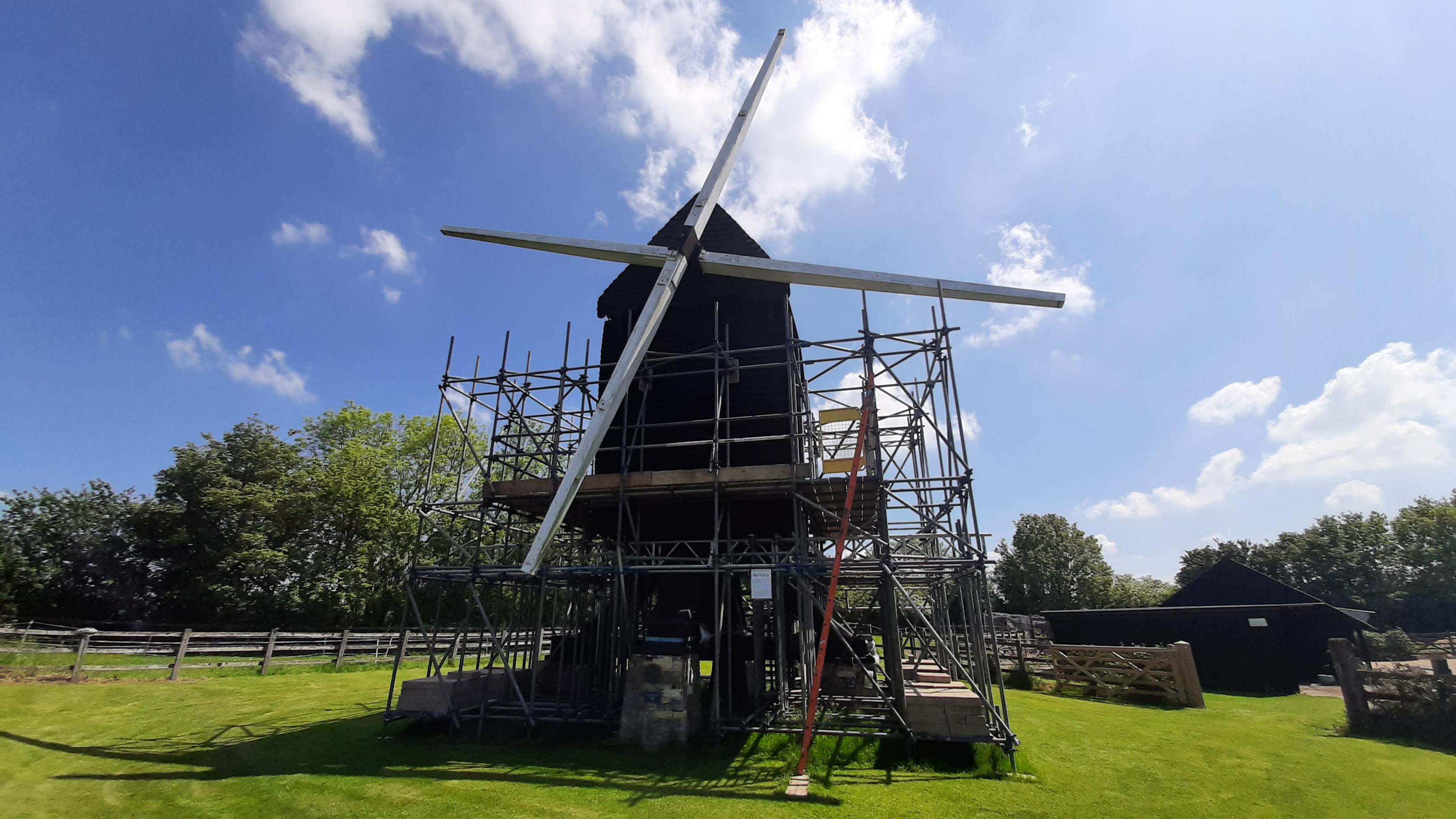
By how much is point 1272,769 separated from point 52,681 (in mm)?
25277

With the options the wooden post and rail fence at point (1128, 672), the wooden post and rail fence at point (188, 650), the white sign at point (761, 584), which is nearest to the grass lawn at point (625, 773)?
the wooden post and rail fence at point (188, 650)

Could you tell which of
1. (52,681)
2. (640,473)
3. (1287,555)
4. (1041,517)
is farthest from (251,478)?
(1287,555)

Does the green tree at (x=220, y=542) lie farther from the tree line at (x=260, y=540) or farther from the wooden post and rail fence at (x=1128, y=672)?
the wooden post and rail fence at (x=1128, y=672)

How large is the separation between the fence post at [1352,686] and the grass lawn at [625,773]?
1.64 ft

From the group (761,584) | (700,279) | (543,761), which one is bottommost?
(543,761)

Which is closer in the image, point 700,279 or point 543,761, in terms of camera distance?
point 543,761

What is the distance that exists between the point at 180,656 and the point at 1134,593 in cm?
6077

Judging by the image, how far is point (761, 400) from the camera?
48.3 ft

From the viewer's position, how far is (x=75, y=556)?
27.3 metres

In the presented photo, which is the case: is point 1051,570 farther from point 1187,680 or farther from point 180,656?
point 180,656

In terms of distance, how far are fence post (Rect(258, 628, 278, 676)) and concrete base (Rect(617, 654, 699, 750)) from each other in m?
14.8

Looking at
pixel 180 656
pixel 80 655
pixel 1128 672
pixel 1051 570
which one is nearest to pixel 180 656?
pixel 180 656

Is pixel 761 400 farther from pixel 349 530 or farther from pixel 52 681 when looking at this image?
pixel 349 530

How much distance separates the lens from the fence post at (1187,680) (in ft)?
52.4
